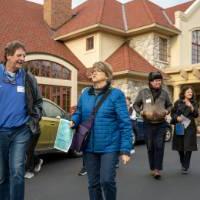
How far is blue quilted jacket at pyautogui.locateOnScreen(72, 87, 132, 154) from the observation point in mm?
3953

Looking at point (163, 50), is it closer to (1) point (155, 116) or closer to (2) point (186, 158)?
(2) point (186, 158)

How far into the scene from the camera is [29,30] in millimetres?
21172

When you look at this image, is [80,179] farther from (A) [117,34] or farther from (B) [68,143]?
(A) [117,34]

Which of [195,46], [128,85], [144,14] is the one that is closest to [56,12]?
[144,14]

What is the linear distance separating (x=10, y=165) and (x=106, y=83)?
4.47ft

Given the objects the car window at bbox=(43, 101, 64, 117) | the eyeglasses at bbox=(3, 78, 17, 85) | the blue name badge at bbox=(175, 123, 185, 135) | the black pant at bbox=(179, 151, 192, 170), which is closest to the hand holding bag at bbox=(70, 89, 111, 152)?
the eyeglasses at bbox=(3, 78, 17, 85)

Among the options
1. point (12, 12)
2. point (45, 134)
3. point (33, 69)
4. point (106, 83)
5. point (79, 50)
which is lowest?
point (45, 134)

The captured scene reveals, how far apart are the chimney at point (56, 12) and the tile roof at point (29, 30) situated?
1.44ft

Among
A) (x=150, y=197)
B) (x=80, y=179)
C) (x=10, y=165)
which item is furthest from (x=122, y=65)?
(x=10, y=165)

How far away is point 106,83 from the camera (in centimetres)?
412

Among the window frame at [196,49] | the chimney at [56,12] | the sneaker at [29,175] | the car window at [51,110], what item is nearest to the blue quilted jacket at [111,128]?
the sneaker at [29,175]

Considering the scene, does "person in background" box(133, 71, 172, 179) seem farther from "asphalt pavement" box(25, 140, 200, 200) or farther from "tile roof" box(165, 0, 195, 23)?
"tile roof" box(165, 0, 195, 23)

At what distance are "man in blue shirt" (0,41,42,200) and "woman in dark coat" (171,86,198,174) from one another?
13.7 feet

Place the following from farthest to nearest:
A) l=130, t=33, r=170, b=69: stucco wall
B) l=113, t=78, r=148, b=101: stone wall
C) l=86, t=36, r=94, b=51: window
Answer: l=86, t=36, r=94, b=51: window
l=130, t=33, r=170, b=69: stucco wall
l=113, t=78, r=148, b=101: stone wall
